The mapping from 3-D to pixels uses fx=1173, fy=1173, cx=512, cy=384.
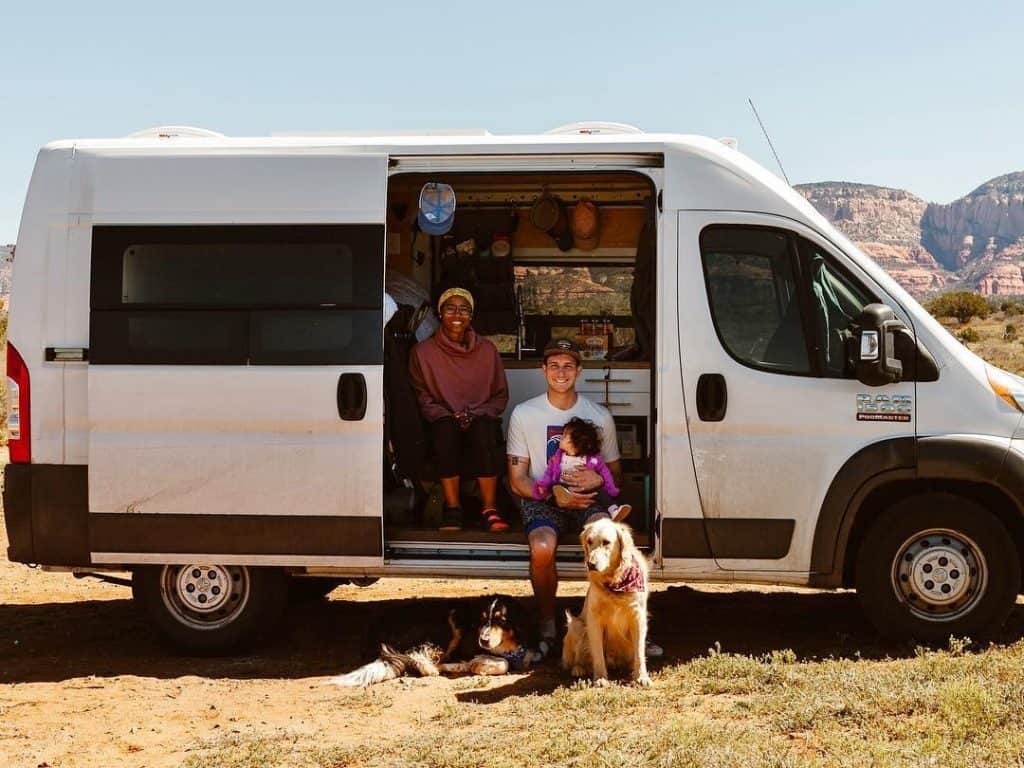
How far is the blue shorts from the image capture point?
20.5 ft

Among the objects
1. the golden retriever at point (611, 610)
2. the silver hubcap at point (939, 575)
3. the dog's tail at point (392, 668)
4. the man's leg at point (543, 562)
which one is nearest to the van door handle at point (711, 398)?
the golden retriever at point (611, 610)

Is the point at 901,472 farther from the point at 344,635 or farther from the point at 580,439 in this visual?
the point at 344,635

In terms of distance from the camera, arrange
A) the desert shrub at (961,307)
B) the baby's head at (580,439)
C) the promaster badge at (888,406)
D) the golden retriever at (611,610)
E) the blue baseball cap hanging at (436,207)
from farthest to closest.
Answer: the desert shrub at (961,307) < the blue baseball cap hanging at (436,207) < the baby's head at (580,439) < the promaster badge at (888,406) < the golden retriever at (611,610)

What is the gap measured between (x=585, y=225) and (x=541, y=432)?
242cm

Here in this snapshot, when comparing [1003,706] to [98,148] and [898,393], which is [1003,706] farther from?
[98,148]

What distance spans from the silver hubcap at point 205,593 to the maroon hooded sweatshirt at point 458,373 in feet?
4.82

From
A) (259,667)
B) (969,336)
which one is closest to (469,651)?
(259,667)

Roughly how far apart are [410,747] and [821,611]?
11.7ft

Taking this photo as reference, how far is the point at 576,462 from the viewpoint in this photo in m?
6.32

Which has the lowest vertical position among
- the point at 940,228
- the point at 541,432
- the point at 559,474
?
the point at 559,474

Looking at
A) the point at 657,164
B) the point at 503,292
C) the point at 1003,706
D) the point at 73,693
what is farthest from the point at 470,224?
the point at 1003,706

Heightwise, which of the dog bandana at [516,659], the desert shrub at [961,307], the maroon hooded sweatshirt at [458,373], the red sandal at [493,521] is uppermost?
the desert shrub at [961,307]

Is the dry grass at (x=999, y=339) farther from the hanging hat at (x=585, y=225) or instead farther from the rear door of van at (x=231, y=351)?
the rear door of van at (x=231, y=351)

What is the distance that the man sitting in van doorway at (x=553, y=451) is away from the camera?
20.6 ft
